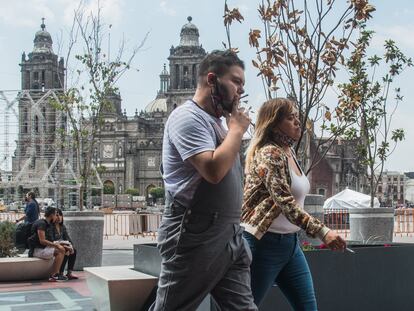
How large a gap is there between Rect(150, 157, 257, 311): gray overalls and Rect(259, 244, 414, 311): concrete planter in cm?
173

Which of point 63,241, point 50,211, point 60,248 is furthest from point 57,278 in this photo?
point 50,211

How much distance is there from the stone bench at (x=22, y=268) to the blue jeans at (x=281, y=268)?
20.1ft

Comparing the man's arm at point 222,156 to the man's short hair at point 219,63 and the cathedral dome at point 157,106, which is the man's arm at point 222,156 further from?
the cathedral dome at point 157,106

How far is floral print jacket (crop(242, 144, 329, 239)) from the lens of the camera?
350cm

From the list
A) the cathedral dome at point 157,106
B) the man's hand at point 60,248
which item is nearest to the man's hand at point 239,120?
the man's hand at point 60,248

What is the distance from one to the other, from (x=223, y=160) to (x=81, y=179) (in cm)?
996

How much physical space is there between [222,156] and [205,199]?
226 millimetres

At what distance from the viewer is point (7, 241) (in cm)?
1010

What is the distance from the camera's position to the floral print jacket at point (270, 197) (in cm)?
350

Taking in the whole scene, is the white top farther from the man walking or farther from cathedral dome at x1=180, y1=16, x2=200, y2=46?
cathedral dome at x1=180, y1=16, x2=200, y2=46

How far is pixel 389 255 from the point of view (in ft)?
17.5

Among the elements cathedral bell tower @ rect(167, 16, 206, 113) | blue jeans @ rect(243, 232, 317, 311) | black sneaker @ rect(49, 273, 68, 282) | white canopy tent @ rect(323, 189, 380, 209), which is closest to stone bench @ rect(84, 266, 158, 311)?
blue jeans @ rect(243, 232, 317, 311)

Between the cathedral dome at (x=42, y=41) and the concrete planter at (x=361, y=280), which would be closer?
the concrete planter at (x=361, y=280)

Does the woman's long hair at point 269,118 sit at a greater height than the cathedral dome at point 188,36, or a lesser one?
lesser
